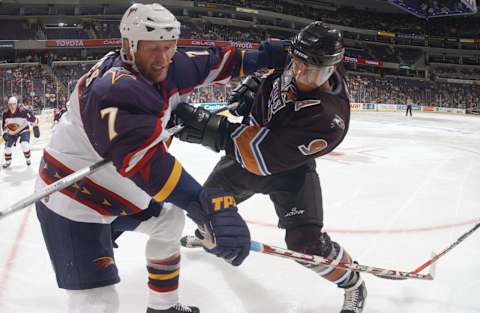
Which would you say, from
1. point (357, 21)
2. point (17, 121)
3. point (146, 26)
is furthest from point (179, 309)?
point (357, 21)

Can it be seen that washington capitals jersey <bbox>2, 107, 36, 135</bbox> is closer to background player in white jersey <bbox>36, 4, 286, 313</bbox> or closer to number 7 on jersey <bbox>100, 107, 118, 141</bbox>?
background player in white jersey <bbox>36, 4, 286, 313</bbox>

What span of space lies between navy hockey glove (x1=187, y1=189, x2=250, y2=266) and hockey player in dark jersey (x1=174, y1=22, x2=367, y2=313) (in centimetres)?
45

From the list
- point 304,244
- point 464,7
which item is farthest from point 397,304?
point 464,7

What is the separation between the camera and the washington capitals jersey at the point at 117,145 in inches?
51.9

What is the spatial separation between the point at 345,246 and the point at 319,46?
199 cm

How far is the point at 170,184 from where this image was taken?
4.54ft

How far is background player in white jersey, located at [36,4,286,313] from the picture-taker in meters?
1.34

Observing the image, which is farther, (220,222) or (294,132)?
(294,132)

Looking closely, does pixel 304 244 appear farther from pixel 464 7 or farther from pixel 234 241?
pixel 464 7

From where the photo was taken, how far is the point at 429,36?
34094 mm

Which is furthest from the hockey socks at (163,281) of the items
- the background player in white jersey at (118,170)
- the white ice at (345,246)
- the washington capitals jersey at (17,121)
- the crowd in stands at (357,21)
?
the crowd in stands at (357,21)

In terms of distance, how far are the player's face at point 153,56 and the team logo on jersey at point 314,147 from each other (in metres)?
0.71

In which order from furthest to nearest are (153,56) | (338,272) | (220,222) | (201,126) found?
1. (338,272)
2. (201,126)
3. (153,56)
4. (220,222)

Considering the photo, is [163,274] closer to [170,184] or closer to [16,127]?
[170,184]
